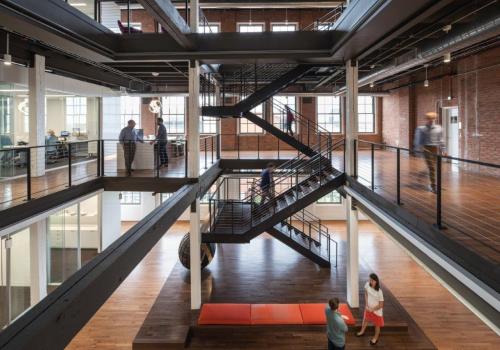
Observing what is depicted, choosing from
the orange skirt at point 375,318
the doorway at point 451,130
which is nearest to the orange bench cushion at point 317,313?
the orange skirt at point 375,318

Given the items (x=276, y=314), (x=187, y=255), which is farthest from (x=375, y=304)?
(x=187, y=255)

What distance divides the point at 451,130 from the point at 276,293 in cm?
763

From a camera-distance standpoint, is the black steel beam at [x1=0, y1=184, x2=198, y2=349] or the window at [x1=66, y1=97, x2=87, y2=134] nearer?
the black steel beam at [x1=0, y1=184, x2=198, y2=349]

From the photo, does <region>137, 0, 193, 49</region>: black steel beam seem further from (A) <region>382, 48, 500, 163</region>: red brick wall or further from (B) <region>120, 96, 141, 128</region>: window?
(B) <region>120, 96, 141, 128</region>: window

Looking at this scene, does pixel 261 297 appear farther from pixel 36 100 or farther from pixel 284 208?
pixel 36 100

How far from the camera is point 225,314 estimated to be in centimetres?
803

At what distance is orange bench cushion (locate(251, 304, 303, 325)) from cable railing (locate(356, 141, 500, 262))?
2998 mm

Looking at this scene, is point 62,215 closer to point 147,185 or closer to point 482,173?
point 147,185

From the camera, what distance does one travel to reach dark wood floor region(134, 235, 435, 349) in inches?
288

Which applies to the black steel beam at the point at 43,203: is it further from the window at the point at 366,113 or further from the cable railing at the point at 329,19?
the window at the point at 366,113

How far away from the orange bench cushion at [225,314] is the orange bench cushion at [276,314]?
17 centimetres

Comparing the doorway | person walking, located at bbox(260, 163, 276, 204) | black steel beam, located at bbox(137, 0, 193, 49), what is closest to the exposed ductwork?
person walking, located at bbox(260, 163, 276, 204)

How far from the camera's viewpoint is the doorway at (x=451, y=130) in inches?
473

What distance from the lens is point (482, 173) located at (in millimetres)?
9805
